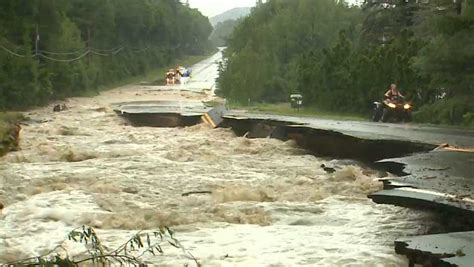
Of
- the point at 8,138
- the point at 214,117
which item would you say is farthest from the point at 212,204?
the point at 214,117

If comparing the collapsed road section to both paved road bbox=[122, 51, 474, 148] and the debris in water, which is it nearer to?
paved road bbox=[122, 51, 474, 148]

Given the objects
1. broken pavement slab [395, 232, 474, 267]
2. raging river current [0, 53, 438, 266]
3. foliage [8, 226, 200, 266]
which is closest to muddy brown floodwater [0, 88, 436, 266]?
raging river current [0, 53, 438, 266]

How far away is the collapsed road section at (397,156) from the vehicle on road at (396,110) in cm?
256

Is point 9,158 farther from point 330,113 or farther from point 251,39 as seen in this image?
point 251,39

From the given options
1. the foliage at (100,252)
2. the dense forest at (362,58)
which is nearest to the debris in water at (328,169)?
the dense forest at (362,58)

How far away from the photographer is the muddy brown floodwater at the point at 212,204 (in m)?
8.12

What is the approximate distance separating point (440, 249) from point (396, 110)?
1447cm

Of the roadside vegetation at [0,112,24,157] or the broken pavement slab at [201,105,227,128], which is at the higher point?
the broken pavement slab at [201,105,227,128]

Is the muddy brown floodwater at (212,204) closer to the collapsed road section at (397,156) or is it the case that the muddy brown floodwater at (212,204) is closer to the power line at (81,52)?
the collapsed road section at (397,156)

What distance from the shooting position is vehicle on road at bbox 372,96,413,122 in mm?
21125

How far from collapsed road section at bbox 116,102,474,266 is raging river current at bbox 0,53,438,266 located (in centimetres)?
39

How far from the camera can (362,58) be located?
83.7ft

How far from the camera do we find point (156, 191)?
1224 cm

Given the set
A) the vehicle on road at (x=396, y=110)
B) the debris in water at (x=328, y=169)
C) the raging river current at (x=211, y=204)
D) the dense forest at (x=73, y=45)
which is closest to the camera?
the raging river current at (x=211, y=204)
